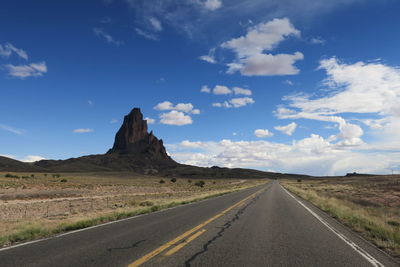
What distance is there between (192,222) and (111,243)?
5.17 m

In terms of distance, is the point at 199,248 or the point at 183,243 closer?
the point at 199,248

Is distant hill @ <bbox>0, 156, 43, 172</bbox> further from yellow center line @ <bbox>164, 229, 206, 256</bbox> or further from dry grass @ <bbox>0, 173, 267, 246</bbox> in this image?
yellow center line @ <bbox>164, 229, 206, 256</bbox>

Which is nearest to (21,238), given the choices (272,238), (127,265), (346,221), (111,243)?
(111,243)

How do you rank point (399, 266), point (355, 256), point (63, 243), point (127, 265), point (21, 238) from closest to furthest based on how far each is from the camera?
point (127, 265) → point (399, 266) → point (355, 256) → point (63, 243) → point (21, 238)

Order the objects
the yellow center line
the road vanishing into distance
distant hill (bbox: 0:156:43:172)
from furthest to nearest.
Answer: distant hill (bbox: 0:156:43:172) → the yellow center line → the road vanishing into distance

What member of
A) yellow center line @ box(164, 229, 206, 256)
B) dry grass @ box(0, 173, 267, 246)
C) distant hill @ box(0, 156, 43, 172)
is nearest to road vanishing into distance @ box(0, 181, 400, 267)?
yellow center line @ box(164, 229, 206, 256)

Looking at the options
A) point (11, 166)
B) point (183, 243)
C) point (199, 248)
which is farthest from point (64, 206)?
point (11, 166)

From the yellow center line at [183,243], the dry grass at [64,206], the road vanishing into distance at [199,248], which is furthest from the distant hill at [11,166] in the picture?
the yellow center line at [183,243]

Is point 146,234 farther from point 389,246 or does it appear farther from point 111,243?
point 389,246

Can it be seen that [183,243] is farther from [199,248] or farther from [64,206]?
[64,206]

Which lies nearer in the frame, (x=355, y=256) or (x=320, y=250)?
(x=355, y=256)

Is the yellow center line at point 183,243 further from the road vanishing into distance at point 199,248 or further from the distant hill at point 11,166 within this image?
the distant hill at point 11,166

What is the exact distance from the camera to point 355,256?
7.81 meters

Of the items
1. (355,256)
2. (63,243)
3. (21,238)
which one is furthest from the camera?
(21,238)
